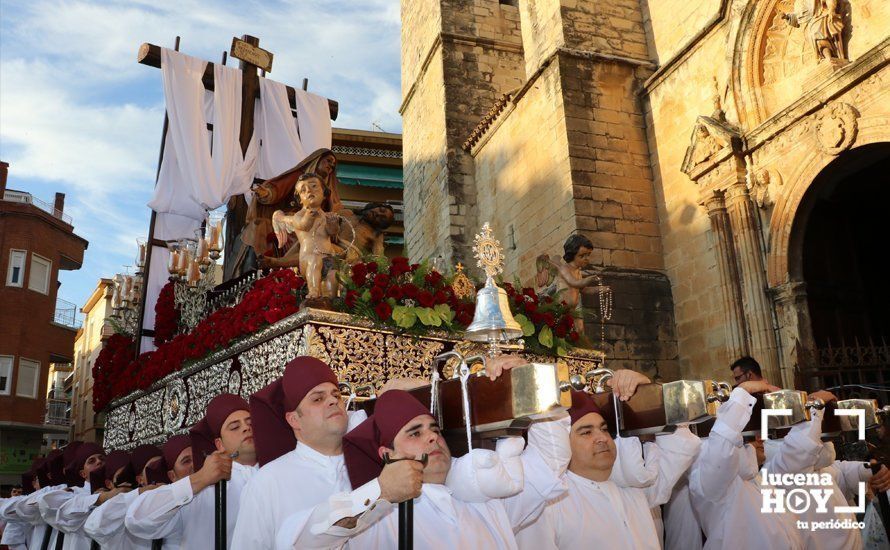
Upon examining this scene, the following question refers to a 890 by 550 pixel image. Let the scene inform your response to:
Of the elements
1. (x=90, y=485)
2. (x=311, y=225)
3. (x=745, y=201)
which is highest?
(x=745, y=201)

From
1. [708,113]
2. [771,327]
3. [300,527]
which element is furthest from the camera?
[708,113]

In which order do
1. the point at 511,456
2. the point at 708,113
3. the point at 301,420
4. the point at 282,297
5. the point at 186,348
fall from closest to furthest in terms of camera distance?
the point at 511,456
the point at 301,420
the point at 282,297
the point at 186,348
the point at 708,113

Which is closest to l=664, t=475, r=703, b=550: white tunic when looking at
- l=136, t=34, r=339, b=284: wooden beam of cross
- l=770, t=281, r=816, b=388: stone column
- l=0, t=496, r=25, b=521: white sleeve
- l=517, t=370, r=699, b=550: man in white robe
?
l=517, t=370, r=699, b=550: man in white robe

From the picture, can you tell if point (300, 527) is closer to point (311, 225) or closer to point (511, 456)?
point (511, 456)

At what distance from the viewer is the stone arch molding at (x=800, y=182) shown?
8797 mm

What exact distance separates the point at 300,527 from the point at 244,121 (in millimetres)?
10227

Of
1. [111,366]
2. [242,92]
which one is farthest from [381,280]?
[242,92]

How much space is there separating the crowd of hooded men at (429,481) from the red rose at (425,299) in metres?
1.65

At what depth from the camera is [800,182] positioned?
959cm

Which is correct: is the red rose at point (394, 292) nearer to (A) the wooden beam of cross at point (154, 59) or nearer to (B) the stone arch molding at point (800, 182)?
(B) the stone arch molding at point (800, 182)

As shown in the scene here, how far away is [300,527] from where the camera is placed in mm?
2691

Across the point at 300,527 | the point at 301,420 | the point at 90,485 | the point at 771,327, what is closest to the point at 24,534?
the point at 90,485

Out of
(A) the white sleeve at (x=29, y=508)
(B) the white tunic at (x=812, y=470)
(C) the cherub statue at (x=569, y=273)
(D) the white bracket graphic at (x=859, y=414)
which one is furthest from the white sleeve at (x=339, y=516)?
(C) the cherub statue at (x=569, y=273)

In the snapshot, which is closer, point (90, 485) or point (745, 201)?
point (90, 485)
